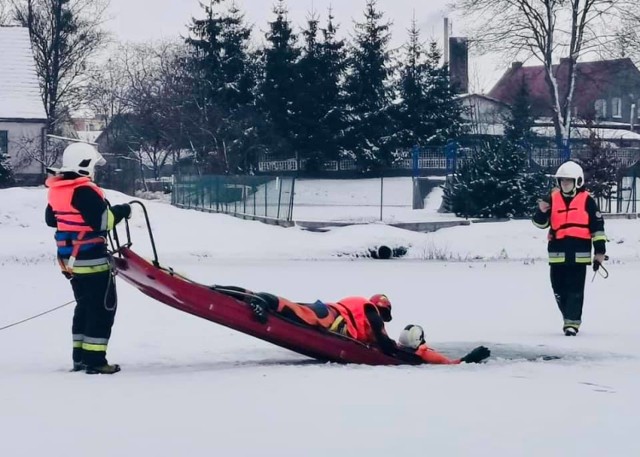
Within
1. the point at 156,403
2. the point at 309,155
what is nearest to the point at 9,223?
the point at 156,403

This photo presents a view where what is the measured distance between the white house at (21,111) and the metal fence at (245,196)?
1654 centimetres

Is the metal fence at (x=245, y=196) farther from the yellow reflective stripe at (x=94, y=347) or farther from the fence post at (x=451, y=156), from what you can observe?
the yellow reflective stripe at (x=94, y=347)

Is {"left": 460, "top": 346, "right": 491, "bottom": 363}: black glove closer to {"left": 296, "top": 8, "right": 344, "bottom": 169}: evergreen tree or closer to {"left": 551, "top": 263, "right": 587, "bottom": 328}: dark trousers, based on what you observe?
{"left": 551, "top": 263, "right": 587, "bottom": 328}: dark trousers

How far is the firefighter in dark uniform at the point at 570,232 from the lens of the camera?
12.9m

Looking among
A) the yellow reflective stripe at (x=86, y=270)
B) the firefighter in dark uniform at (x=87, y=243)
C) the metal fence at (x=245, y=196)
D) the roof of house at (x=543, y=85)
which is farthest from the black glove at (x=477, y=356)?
the roof of house at (x=543, y=85)

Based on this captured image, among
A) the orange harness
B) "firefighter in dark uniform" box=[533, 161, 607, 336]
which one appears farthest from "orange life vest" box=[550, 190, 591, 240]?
the orange harness

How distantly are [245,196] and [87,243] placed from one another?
30634 mm

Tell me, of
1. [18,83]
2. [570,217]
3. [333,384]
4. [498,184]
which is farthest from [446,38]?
[333,384]

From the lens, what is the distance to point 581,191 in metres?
13.2

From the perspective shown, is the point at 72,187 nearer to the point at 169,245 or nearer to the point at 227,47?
the point at 169,245

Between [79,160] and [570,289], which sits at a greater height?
[79,160]

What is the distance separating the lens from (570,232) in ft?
42.6

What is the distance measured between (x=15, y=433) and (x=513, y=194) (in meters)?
32.2

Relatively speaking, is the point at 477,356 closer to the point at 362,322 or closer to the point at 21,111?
the point at 362,322
